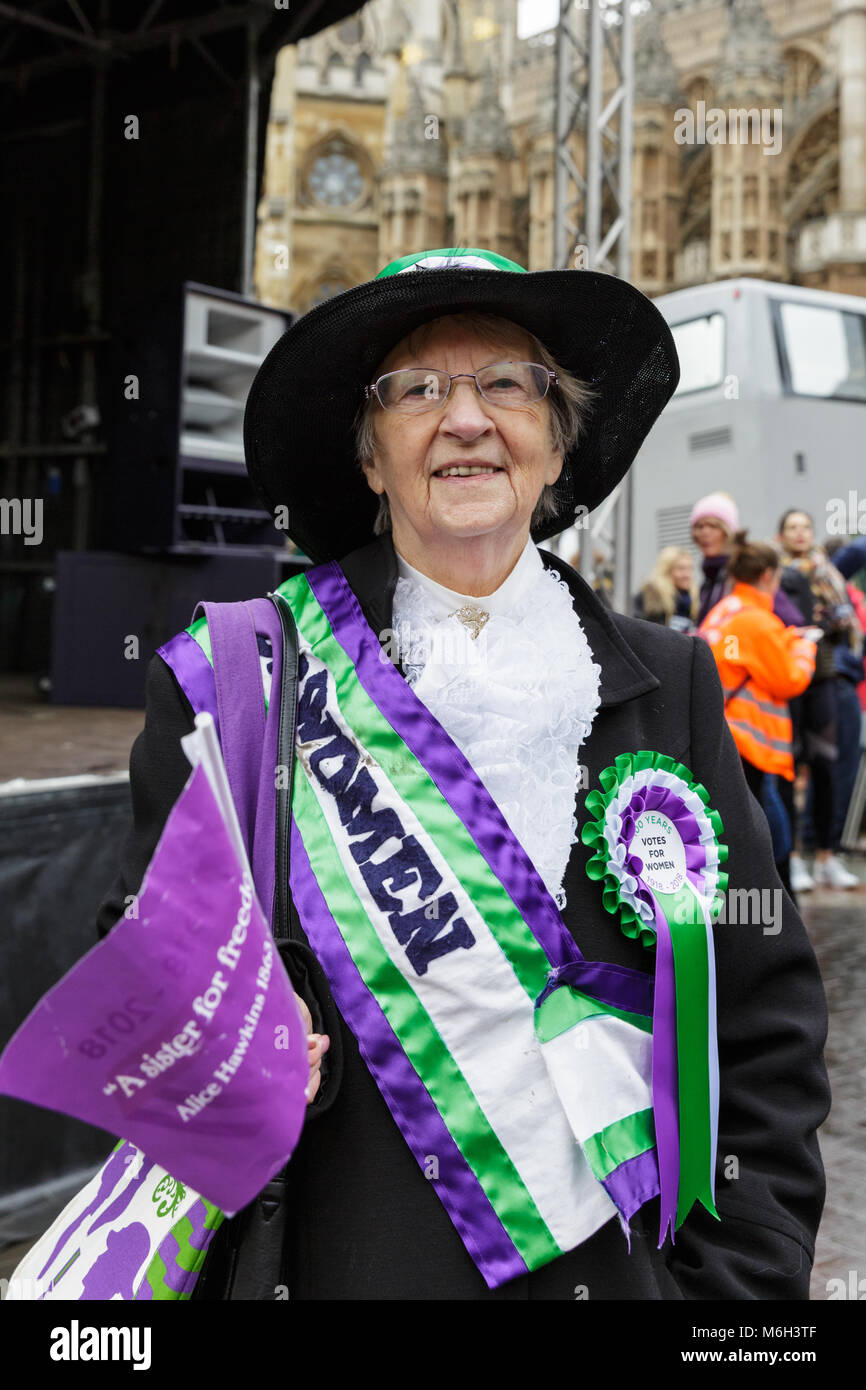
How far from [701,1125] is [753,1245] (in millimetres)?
162

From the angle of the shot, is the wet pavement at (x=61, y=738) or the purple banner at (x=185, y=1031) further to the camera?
the wet pavement at (x=61, y=738)

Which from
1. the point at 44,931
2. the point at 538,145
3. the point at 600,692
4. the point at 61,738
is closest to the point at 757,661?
the point at 61,738

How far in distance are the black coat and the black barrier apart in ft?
6.29

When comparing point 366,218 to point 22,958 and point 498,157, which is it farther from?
point 22,958

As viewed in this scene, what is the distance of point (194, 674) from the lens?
1.37m

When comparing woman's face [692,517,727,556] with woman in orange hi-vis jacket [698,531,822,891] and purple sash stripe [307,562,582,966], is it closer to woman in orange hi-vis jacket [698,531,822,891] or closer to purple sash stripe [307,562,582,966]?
woman in orange hi-vis jacket [698,531,822,891]

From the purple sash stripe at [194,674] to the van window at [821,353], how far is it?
11.8 metres

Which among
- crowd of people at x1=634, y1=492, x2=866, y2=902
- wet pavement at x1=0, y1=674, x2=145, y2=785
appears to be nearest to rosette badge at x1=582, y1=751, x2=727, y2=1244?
wet pavement at x1=0, y1=674, x2=145, y2=785

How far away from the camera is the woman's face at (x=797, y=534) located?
Result: 21.8 feet

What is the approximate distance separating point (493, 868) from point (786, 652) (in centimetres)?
401

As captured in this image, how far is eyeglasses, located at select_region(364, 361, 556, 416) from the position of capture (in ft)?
4.96

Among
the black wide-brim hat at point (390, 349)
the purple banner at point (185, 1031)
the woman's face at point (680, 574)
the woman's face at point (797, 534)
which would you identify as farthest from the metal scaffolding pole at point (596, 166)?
the purple banner at point (185, 1031)

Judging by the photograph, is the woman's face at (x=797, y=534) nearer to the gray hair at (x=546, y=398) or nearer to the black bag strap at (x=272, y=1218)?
the gray hair at (x=546, y=398)
